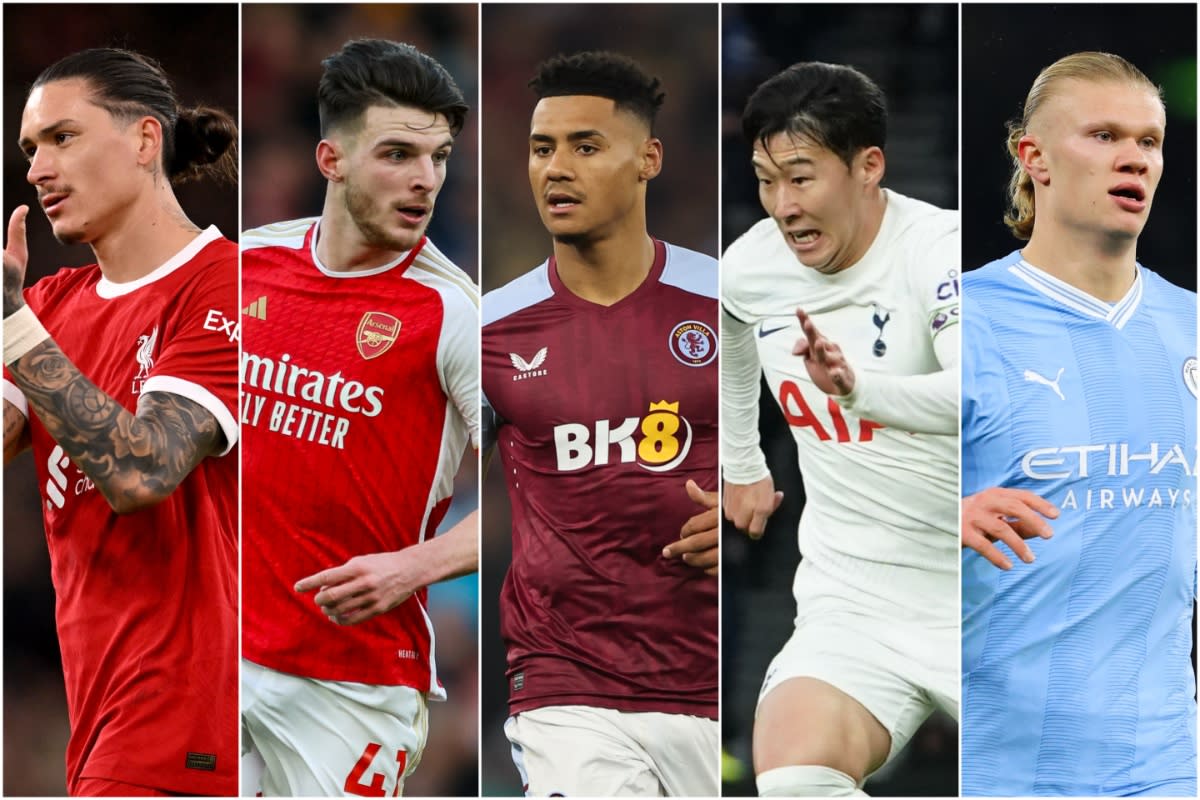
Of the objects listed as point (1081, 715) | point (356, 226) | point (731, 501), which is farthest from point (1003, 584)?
point (356, 226)

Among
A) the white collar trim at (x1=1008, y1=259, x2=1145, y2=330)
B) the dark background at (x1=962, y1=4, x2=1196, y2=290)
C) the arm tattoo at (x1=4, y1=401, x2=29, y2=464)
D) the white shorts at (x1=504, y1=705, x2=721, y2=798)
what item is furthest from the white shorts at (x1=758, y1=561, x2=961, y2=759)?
the arm tattoo at (x1=4, y1=401, x2=29, y2=464)

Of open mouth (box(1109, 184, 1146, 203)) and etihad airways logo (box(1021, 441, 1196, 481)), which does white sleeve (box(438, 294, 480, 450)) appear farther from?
open mouth (box(1109, 184, 1146, 203))

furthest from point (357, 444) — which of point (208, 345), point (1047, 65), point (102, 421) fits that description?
point (1047, 65)

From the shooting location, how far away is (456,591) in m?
5.05

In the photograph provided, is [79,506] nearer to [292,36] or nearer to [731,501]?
[292,36]

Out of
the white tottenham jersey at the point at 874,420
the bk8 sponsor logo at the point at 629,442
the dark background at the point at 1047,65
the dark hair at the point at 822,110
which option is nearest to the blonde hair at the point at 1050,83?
the dark background at the point at 1047,65

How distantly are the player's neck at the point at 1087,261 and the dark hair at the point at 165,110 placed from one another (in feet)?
9.07

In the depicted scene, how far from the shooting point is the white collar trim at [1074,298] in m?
5.02

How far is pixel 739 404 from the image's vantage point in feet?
16.4

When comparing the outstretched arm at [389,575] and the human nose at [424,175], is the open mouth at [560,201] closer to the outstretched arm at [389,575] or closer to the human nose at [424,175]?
the human nose at [424,175]

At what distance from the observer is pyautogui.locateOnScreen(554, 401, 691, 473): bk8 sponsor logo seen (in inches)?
195

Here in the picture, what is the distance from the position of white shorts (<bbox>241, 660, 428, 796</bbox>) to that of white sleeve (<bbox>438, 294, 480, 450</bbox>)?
3.09 feet

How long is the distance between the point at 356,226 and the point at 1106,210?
8.30 ft

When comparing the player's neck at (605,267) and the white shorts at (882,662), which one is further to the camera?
the player's neck at (605,267)
